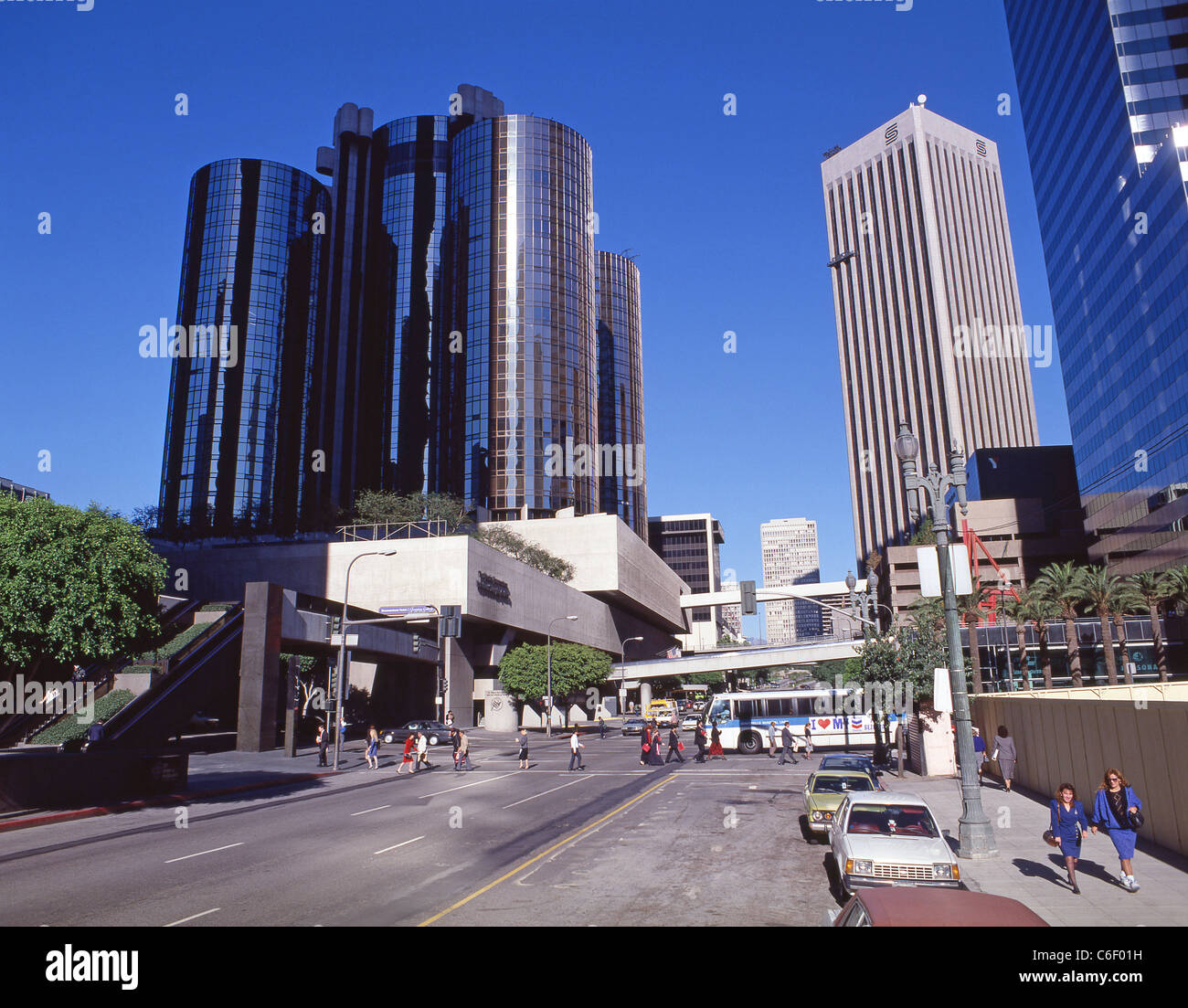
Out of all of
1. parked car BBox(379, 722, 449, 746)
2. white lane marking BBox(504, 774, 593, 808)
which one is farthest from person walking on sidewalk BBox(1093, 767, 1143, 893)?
parked car BBox(379, 722, 449, 746)

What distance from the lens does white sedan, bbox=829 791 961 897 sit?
11.3m

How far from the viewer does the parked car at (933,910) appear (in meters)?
5.52

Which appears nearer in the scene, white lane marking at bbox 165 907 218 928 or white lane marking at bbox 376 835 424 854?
white lane marking at bbox 165 907 218 928

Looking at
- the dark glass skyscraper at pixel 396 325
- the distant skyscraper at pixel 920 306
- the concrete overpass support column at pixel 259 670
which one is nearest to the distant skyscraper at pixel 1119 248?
the dark glass skyscraper at pixel 396 325

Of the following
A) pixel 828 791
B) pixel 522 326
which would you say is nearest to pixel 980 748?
pixel 828 791

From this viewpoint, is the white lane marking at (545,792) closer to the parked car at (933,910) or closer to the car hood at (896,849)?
the car hood at (896,849)

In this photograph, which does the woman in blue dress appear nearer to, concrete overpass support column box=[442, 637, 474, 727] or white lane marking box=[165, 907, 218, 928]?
white lane marking box=[165, 907, 218, 928]

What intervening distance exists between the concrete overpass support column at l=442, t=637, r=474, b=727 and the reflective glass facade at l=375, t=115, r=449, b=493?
68108 millimetres

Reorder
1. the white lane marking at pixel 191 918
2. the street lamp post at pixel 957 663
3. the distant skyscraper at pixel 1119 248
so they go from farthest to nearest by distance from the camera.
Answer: the distant skyscraper at pixel 1119 248, the street lamp post at pixel 957 663, the white lane marking at pixel 191 918

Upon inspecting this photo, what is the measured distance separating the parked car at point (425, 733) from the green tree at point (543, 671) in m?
12.6

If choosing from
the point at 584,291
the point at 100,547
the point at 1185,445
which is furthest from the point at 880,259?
the point at 100,547

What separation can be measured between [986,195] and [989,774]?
192 meters

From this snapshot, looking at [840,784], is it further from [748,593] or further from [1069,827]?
[748,593]
